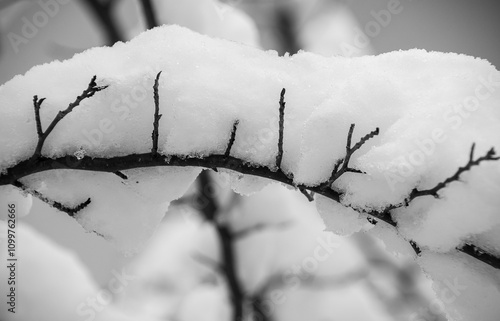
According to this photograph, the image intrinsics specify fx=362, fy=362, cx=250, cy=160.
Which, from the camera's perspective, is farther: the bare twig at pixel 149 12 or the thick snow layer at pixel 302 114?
the bare twig at pixel 149 12

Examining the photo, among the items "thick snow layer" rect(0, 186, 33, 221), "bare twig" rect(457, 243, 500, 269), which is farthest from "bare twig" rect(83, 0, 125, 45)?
"bare twig" rect(457, 243, 500, 269)

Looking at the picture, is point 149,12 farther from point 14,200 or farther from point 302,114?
point 302,114

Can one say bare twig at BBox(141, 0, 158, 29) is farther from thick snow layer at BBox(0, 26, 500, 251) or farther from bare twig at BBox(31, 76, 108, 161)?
bare twig at BBox(31, 76, 108, 161)

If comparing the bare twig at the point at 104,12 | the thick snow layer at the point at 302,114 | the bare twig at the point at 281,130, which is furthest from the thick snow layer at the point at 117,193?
the bare twig at the point at 104,12

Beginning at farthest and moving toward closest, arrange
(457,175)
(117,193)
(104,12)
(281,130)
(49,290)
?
(104,12), (49,290), (117,193), (281,130), (457,175)

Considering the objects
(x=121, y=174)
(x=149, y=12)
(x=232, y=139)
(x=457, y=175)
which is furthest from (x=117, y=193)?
(x=149, y=12)

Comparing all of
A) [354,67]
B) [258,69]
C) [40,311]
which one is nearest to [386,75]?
[354,67]

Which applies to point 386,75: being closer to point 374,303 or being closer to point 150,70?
point 150,70

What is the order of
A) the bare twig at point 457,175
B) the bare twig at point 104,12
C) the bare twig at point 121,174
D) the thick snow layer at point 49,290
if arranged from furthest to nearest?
the bare twig at point 104,12 < the thick snow layer at point 49,290 < the bare twig at point 121,174 < the bare twig at point 457,175

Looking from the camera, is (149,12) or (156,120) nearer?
(156,120)

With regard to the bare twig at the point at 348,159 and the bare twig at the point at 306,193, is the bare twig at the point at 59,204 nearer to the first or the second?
the bare twig at the point at 306,193
